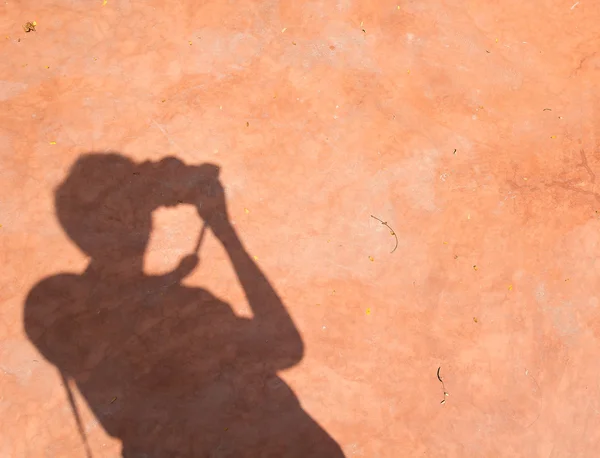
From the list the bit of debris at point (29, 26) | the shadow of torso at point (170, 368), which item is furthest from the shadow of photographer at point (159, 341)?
the bit of debris at point (29, 26)

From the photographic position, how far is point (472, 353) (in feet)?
16.5

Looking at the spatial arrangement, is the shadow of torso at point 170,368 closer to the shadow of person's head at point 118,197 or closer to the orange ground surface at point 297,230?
the orange ground surface at point 297,230

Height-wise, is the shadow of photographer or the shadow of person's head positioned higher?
the shadow of person's head

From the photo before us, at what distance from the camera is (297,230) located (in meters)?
5.30

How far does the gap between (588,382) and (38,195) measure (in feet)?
21.5

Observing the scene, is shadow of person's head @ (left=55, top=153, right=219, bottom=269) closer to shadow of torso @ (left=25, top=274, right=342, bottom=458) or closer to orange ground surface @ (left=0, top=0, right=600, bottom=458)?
orange ground surface @ (left=0, top=0, right=600, bottom=458)

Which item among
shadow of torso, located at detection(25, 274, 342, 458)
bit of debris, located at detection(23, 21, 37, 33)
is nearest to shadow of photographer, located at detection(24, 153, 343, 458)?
shadow of torso, located at detection(25, 274, 342, 458)

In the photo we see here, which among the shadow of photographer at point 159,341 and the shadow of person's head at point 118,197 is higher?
the shadow of person's head at point 118,197

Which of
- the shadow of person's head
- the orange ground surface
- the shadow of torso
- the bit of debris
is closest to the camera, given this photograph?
the shadow of torso

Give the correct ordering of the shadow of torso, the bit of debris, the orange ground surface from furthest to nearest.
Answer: the bit of debris
the orange ground surface
the shadow of torso

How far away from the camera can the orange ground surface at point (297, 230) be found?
15.4 ft

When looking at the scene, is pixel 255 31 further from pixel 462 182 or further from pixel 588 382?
pixel 588 382

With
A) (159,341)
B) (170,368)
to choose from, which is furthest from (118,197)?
(170,368)

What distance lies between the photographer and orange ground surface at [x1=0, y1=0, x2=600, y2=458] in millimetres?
4680
